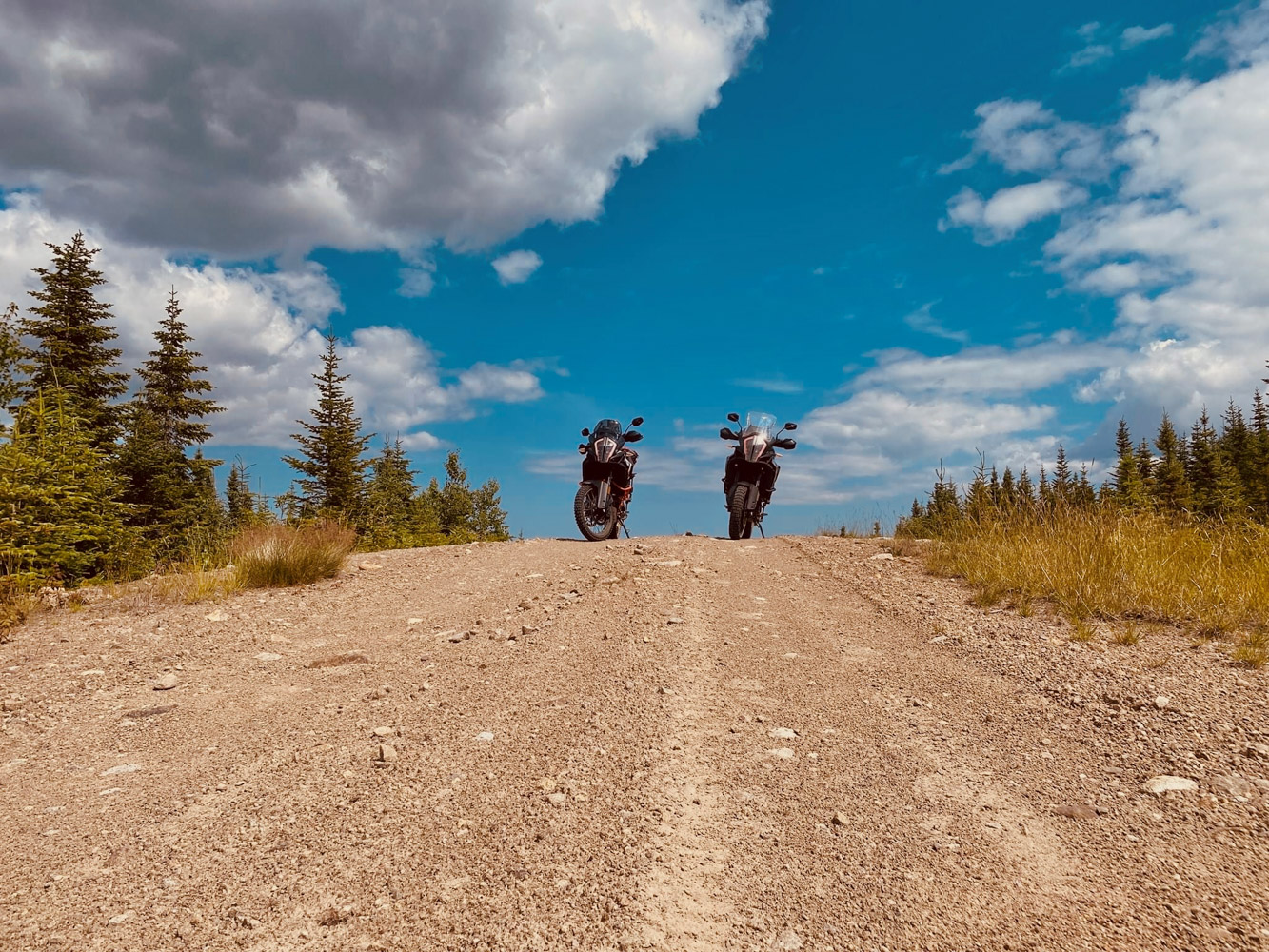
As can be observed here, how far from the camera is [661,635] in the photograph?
4.98 meters

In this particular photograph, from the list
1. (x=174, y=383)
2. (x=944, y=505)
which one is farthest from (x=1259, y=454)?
(x=174, y=383)

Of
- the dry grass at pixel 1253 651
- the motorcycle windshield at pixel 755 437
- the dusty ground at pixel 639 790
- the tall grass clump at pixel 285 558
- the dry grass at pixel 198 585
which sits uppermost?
the motorcycle windshield at pixel 755 437

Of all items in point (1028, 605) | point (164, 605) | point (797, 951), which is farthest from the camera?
point (164, 605)

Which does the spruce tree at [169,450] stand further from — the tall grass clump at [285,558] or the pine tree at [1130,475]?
the pine tree at [1130,475]

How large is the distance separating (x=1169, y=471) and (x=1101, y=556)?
4405 cm

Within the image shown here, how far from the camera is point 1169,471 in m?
40.6

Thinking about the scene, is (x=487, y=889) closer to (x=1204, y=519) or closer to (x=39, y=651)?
(x=39, y=651)

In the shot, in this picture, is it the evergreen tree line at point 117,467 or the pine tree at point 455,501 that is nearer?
the evergreen tree line at point 117,467

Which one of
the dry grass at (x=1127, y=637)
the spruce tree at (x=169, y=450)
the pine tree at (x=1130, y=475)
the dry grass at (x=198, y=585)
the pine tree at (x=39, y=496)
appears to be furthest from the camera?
the pine tree at (x=1130, y=475)

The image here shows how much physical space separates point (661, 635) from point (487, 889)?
3017 mm

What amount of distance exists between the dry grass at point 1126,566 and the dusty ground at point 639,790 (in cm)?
79

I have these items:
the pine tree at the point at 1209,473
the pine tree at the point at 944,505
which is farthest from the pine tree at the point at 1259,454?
the pine tree at the point at 944,505

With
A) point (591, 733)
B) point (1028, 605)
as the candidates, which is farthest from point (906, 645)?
point (591, 733)

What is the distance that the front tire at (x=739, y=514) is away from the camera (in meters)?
13.1
